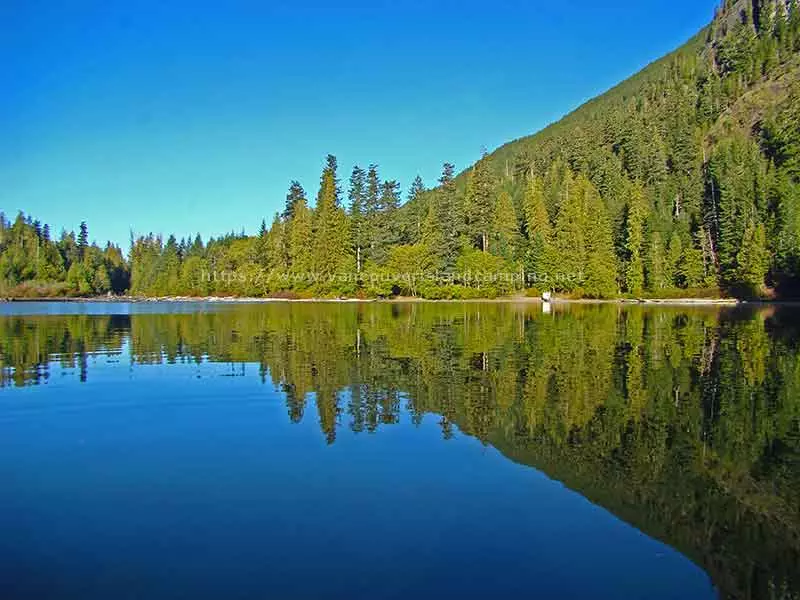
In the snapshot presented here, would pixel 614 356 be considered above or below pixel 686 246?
below

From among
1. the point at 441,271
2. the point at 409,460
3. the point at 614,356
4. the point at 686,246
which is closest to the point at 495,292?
the point at 441,271

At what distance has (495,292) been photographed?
326 feet

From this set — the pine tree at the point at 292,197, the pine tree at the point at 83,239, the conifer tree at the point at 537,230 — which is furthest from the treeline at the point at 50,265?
the conifer tree at the point at 537,230

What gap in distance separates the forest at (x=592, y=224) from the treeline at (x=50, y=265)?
65cm

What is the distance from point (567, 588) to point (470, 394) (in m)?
10.8

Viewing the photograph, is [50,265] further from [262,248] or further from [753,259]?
[753,259]

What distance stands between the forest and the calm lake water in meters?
75.1

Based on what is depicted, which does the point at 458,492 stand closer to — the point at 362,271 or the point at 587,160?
the point at 362,271

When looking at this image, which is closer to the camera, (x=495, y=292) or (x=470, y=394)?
(x=470, y=394)

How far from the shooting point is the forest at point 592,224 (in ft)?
308

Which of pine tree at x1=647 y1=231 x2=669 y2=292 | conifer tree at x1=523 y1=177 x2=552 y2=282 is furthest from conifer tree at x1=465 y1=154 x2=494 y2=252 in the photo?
pine tree at x1=647 y1=231 x2=669 y2=292

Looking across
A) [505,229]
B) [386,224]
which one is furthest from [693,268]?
[386,224]

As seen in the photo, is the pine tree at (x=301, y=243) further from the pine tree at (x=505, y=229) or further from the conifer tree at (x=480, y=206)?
the pine tree at (x=505, y=229)

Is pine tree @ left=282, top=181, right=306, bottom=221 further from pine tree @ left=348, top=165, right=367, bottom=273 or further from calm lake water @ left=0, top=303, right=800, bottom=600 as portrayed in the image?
calm lake water @ left=0, top=303, right=800, bottom=600
